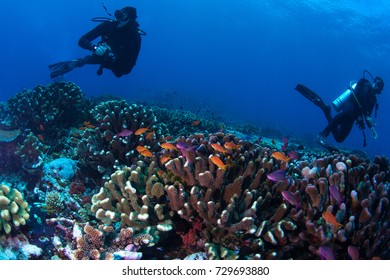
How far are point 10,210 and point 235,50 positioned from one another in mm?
162500

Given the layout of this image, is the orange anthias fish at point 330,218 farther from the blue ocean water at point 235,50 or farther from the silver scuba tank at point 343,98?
the blue ocean water at point 235,50

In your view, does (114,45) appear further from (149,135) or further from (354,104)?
(354,104)

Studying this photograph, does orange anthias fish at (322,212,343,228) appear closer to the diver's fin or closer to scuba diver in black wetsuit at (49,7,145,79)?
scuba diver in black wetsuit at (49,7,145,79)

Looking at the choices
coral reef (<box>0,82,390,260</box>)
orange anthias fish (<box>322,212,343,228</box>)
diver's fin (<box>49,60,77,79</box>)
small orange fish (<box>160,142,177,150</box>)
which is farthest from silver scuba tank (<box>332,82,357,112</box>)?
diver's fin (<box>49,60,77,79</box>)

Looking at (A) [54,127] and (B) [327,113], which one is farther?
(B) [327,113]

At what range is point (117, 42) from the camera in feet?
32.2

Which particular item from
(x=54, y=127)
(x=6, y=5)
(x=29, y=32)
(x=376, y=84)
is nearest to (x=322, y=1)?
(x=376, y=84)

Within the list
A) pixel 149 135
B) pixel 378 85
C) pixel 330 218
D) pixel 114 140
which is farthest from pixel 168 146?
pixel 378 85

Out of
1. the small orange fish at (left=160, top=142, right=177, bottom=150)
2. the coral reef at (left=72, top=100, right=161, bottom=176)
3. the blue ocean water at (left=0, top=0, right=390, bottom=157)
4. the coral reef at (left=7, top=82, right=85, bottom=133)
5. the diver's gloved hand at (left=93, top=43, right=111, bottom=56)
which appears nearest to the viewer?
the small orange fish at (left=160, top=142, right=177, bottom=150)

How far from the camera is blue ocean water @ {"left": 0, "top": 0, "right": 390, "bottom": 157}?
6506 centimetres

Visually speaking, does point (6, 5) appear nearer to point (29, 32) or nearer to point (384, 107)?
point (29, 32)

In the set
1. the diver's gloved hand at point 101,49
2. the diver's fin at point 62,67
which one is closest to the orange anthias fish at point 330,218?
the diver's gloved hand at point 101,49

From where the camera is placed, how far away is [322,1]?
A: 190 ft
